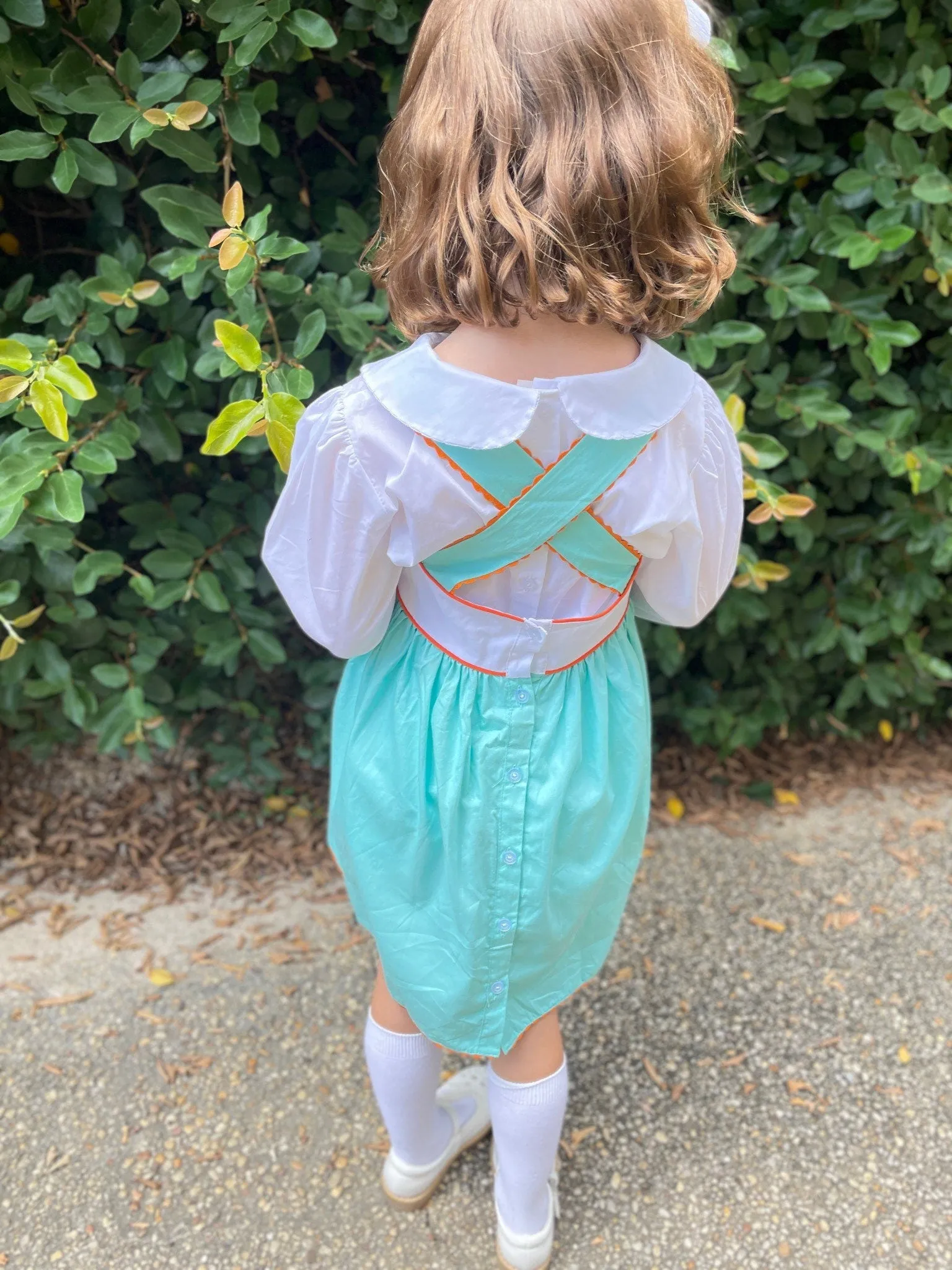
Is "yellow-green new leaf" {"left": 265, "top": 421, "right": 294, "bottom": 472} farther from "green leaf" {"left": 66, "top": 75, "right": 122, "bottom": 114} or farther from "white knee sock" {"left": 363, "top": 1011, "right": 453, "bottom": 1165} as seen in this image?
"white knee sock" {"left": 363, "top": 1011, "right": 453, "bottom": 1165}

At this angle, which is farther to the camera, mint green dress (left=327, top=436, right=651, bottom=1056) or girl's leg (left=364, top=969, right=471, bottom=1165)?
girl's leg (left=364, top=969, right=471, bottom=1165)

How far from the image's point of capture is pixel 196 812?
2520 millimetres

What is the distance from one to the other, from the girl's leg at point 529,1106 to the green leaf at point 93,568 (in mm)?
1131

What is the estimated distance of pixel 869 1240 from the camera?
168 cm

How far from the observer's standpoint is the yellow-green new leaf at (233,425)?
123cm

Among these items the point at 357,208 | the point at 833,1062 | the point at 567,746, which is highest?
the point at 357,208

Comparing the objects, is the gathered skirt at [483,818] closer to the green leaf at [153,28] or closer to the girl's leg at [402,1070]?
the girl's leg at [402,1070]

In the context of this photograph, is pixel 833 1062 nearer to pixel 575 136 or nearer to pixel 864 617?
pixel 864 617

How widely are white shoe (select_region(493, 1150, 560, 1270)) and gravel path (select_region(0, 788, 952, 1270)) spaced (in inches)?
2.2

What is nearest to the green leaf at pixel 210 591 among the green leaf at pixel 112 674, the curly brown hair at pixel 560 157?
the green leaf at pixel 112 674

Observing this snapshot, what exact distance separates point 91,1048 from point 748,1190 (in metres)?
1.35

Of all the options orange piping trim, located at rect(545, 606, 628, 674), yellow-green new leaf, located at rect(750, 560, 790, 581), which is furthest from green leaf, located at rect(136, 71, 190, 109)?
yellow-green new leaf, located at rect(750, 560, 790, 581)

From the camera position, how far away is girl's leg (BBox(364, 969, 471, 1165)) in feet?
5.08

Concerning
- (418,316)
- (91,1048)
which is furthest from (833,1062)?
(418,316)
